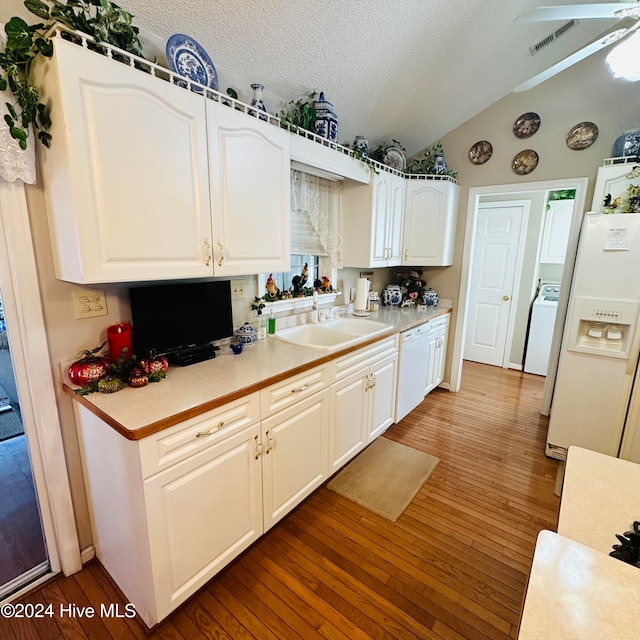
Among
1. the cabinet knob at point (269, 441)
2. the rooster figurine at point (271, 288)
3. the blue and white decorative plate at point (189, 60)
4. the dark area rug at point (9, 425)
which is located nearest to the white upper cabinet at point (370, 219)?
the rooster figurine at point (271, 288)

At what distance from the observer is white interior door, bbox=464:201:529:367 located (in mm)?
4242

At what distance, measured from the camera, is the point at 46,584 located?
1.52 metres

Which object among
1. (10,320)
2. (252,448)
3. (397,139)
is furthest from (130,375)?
(397,139)

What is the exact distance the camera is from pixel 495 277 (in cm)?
443

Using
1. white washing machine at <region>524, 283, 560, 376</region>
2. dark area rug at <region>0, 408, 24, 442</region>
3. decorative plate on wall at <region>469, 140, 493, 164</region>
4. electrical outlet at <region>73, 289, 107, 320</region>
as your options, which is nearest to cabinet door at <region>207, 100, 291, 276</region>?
electrical outlet at <region>73, 289, 107, 320</region>

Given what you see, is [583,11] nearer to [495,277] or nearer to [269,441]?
[269,441]

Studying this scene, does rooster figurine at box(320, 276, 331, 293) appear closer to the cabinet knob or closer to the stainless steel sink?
the stainless steel sink

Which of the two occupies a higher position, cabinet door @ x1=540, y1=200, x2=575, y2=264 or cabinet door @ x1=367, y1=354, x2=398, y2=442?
cabinet door @ x1=540, y1=200, x2=575, y2=264

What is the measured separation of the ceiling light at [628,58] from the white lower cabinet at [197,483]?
190 cm

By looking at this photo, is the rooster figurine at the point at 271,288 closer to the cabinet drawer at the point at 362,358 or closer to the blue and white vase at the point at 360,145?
the cabinet drawer at the point at 362,358

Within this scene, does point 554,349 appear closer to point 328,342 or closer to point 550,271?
point 550,271

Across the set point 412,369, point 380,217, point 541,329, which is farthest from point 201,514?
point 541,329

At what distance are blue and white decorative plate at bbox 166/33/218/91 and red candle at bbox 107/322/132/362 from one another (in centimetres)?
113

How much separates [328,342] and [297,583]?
1.46 metres
